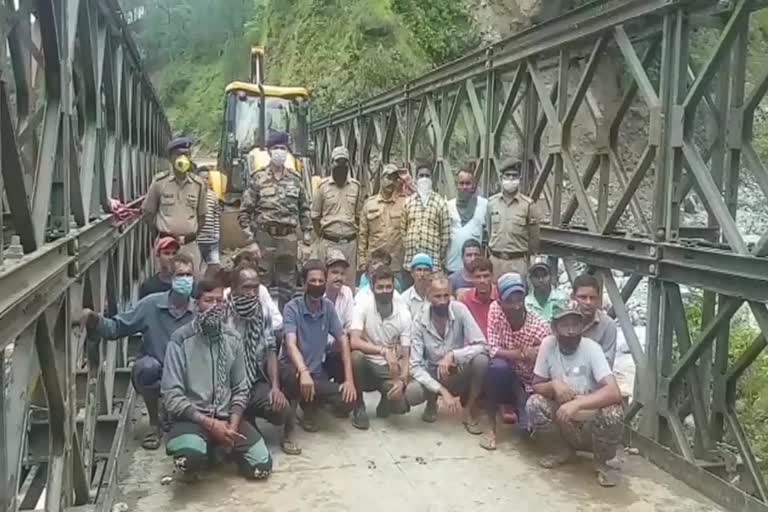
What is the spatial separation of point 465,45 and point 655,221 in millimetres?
15108

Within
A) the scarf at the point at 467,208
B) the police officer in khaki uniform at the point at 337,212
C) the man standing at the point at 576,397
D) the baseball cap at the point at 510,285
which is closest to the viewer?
the man standing at the point at 576,397

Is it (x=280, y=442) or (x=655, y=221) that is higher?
(x=655, y=221)

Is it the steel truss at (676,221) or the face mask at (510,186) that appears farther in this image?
the face mask at (510,186)

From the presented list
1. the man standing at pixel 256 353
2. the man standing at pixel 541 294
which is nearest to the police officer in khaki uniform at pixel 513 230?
the man standing at pixel 541 294

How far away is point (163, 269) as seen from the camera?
636 cm

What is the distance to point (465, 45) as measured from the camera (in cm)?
1978

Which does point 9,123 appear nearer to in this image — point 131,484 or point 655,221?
point 131,484

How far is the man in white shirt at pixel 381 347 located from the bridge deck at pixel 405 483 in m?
0.39

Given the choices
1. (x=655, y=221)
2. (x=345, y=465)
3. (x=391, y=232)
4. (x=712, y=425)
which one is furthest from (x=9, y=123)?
(x=391, y=232)

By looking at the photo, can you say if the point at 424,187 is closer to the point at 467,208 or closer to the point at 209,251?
the point at 467,208

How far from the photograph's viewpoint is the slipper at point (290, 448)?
5430mm

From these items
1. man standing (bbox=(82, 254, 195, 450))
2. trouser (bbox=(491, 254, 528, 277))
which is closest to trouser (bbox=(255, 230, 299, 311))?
trouser (bbox=(491, 254, 528, 277))

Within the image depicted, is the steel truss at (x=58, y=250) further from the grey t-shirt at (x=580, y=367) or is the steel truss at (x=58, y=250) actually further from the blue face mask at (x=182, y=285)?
the grey t-shirt at (x=580, y=367)

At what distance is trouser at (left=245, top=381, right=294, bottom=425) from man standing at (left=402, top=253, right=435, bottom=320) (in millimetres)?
1317
